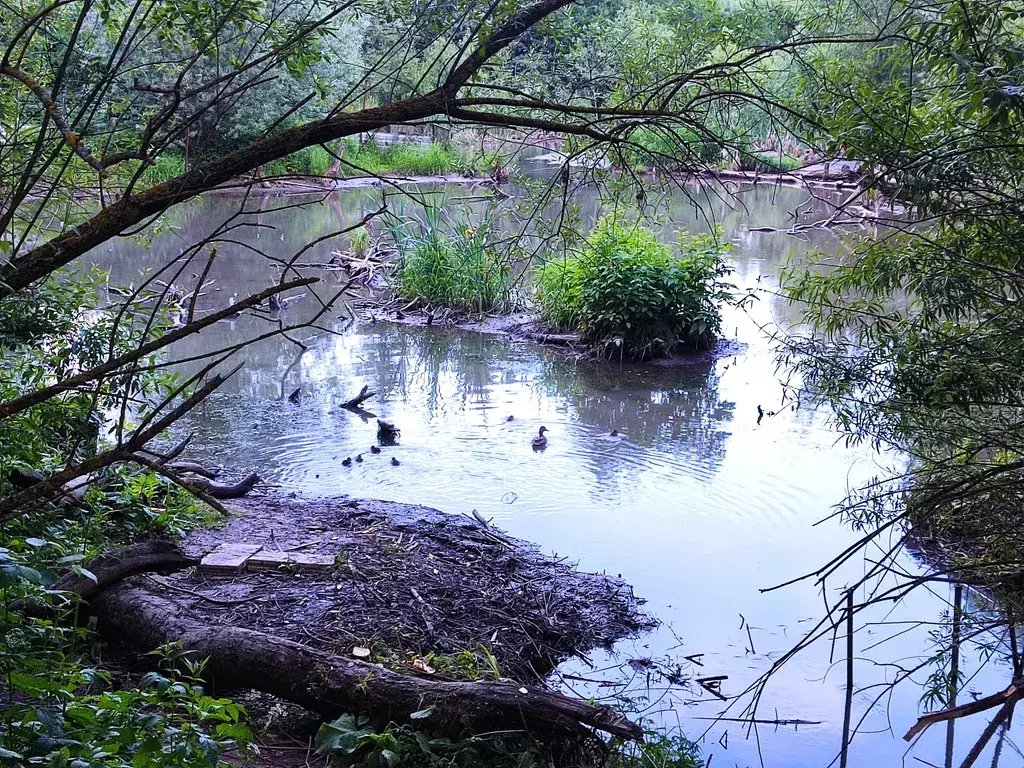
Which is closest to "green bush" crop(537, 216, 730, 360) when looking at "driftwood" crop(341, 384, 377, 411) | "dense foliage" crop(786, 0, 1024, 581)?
"driftwood" crop(341, 384, 377, 411)

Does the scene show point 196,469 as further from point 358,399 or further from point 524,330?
point 524,330

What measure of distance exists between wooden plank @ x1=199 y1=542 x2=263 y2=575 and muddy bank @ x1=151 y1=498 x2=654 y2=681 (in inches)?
1.4

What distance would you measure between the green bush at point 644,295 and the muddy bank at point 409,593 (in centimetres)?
421

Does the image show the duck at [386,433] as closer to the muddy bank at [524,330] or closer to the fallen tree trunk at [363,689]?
the muddy bank at [524,330]

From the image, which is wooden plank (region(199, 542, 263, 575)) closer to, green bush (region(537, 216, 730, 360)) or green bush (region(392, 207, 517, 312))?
green bush (region(537, 216, 730, 360))

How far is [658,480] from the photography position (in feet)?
22.2

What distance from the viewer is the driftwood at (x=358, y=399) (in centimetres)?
808

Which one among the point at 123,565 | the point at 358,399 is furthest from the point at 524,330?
the point at 123,565

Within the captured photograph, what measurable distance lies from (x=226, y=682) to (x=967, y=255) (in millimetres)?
3167

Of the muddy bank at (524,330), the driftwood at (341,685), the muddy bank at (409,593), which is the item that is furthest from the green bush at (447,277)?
the driftwood at (341,685)

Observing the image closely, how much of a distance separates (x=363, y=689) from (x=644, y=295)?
6517mm

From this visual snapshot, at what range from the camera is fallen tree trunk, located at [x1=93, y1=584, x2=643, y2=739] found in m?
3.18

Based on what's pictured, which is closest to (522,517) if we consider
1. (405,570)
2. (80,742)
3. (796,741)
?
(405,570)

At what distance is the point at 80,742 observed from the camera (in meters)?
1.97
